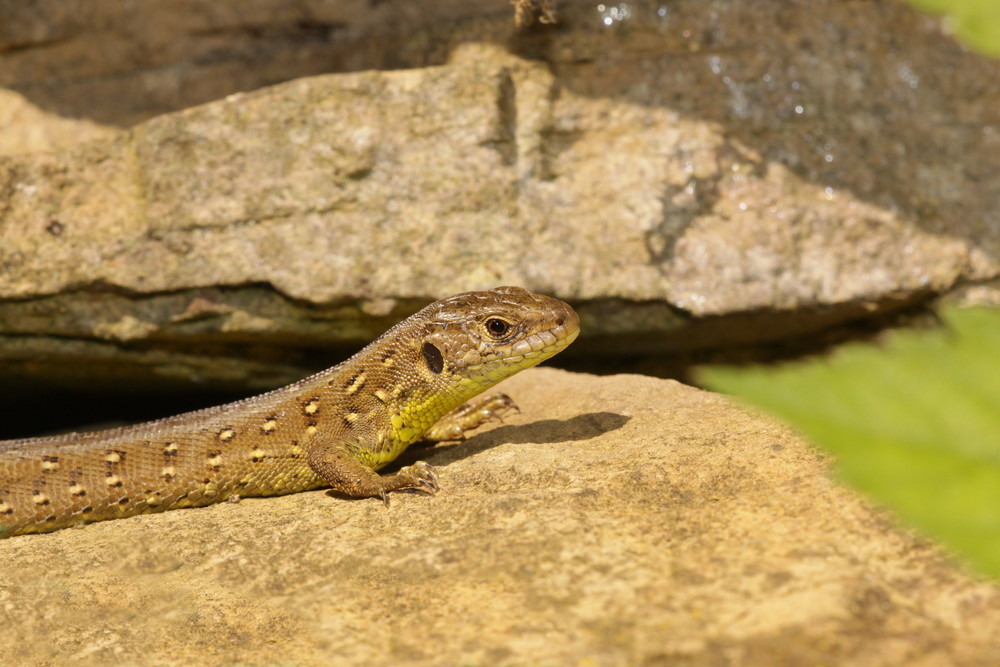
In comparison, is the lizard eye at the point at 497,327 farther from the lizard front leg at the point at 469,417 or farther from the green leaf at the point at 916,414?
the green leaf at the point at 916,414

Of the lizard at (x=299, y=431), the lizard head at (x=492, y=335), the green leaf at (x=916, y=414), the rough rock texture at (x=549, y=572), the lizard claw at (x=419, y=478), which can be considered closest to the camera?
the green leaf at (x=916, y=414)

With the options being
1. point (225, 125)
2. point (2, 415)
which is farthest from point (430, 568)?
point (2, 415)

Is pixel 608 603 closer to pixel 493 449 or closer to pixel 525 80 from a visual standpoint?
pixel 493 449

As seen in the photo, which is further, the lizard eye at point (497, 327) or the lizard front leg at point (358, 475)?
the lizard eye at point (497, 327)

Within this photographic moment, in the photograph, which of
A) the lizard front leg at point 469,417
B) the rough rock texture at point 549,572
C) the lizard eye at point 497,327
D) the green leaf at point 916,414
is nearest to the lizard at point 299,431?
the lizard eye at point 497,327

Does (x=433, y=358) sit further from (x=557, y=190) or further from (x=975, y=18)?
(x=975, y=18)

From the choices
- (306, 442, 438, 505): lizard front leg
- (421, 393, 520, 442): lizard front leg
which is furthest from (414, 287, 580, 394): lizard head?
(306, 442, 438, 505): lizard front leg

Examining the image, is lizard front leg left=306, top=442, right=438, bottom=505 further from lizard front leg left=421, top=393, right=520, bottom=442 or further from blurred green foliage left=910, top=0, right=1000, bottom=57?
blurred green foliage left=910, top=0, right=1000, bottom=57
